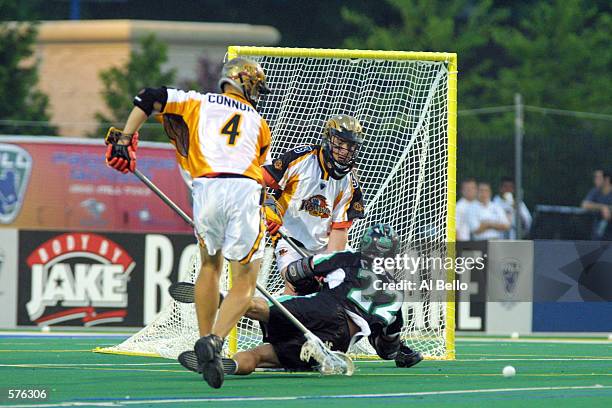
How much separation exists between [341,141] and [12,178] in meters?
8.49

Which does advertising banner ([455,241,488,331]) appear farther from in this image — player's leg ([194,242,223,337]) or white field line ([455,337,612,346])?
player's leg ([194,242,223,337])

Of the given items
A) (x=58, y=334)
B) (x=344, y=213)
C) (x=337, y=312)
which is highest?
(x=344, y=213)

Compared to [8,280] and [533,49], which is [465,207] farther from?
[533,49]

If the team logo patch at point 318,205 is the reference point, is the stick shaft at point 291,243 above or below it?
below

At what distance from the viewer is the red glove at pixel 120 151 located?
7.84 meters

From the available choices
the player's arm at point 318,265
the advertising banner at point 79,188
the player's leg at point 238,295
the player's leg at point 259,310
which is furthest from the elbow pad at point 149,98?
the advertising banner at point 79,188

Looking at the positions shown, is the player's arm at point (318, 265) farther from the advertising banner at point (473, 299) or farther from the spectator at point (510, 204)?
the spectator at point (510, 204)

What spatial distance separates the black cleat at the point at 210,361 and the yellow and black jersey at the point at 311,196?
2550 mm

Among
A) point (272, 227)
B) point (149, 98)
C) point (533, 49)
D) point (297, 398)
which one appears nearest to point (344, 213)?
point (272, 227)

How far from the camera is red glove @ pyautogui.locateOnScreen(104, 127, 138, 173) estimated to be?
25.7ft

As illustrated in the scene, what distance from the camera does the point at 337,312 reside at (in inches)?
338

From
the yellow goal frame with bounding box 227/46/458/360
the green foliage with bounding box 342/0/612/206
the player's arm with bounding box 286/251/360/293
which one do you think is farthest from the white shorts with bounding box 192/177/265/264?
the green foliage with bounding box 342/0/612/206

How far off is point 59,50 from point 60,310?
15887 millimetres

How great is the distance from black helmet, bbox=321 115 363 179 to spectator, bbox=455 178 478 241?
7.05 m
